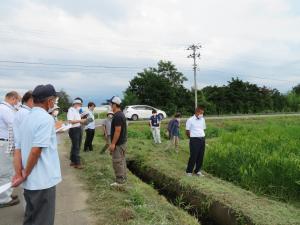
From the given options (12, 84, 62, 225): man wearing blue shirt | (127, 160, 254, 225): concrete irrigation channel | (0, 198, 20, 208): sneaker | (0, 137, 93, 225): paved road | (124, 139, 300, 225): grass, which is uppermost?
(12, 84, 62, 225): man wearing blue shirt

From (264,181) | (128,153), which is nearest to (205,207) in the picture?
(264,181)

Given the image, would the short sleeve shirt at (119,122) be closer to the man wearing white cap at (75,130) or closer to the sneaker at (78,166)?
the man wearing white cap at (75,130)

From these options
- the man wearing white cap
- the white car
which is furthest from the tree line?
the man wearing white cap

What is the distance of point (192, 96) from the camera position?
136 feet

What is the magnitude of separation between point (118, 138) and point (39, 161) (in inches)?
137

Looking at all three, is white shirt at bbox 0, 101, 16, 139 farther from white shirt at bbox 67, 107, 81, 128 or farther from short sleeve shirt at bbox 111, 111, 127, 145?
white shirt at bbox 67, 107, 81, 128

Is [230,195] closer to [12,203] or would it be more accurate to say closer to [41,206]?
[12,203]

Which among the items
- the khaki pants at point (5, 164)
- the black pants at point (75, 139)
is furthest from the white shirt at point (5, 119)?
the black pants at point (75, 139)

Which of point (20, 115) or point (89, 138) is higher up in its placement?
point (20, 115)

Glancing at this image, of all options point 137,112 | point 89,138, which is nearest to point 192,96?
point 137,112

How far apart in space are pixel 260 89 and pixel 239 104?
4.84 m

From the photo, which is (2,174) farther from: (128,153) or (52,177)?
(128,153)

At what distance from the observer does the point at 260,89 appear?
150ft

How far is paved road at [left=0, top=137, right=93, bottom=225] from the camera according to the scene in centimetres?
516
